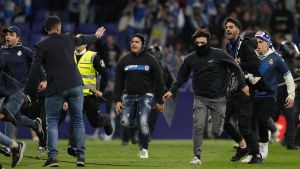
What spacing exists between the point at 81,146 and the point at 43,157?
280cm

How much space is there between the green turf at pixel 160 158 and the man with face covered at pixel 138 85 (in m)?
0.73

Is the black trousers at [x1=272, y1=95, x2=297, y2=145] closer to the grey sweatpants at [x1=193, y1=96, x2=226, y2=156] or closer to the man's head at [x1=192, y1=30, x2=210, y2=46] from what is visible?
the grey sweatpants at [x1=193, y1=96, x2=226, y2=156]

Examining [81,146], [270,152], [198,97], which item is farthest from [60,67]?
[270,152]

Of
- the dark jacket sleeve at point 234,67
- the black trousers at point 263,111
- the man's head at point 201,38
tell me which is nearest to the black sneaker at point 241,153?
the black trousers at point 263,111

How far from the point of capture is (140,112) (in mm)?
18000

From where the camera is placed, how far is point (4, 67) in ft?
51.2

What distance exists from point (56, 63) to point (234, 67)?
2949 millimetres

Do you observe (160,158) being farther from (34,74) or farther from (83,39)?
(34,74)

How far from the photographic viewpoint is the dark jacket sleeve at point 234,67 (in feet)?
52.2

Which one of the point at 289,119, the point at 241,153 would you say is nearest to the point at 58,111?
Answer: the point at 241,153

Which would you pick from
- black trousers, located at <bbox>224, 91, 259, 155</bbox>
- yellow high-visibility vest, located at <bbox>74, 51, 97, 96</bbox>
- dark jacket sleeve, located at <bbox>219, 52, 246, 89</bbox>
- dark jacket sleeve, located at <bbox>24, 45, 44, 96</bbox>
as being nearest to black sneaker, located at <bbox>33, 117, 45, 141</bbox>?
yellow high-visibility vest, located at <bbox>74, 51, 97, 96</bbox>

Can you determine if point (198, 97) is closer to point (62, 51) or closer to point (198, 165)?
point (198, 165)

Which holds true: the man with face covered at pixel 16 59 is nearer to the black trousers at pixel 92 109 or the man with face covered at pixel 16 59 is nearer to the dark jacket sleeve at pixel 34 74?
the black trousers at pixel 92 109

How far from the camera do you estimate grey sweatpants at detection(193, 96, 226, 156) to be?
15953 millimetres
